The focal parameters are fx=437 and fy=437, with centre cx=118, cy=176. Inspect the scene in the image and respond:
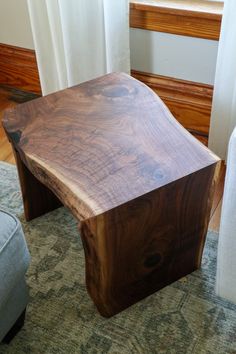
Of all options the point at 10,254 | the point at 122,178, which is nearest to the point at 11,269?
the point at 10,254

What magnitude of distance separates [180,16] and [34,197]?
0.84 metres

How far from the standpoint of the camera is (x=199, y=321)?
1209mm

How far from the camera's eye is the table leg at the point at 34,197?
144 cm

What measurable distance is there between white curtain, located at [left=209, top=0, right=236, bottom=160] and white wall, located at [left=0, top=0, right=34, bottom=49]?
987 mm

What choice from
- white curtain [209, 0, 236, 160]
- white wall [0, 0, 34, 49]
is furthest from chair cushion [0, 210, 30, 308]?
white wall [0, 0, 34, 49]

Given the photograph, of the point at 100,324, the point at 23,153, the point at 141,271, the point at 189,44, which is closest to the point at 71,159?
the point at 23,153

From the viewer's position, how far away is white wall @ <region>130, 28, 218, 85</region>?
5.41ft

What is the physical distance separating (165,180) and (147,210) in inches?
3.3

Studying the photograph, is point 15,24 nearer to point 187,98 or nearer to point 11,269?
point 187,98

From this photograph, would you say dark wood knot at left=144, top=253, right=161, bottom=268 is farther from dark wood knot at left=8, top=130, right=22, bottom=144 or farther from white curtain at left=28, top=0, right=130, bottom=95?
white curtain at left=28, top=0, right=130, bottom=95

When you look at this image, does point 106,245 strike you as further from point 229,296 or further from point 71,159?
point 229,296

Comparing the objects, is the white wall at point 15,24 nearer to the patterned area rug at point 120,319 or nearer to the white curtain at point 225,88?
the white curtain at point 225,88

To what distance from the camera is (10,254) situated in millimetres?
965

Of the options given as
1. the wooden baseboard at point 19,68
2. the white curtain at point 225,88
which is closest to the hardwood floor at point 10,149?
the wooden baseboard at point 19,68
